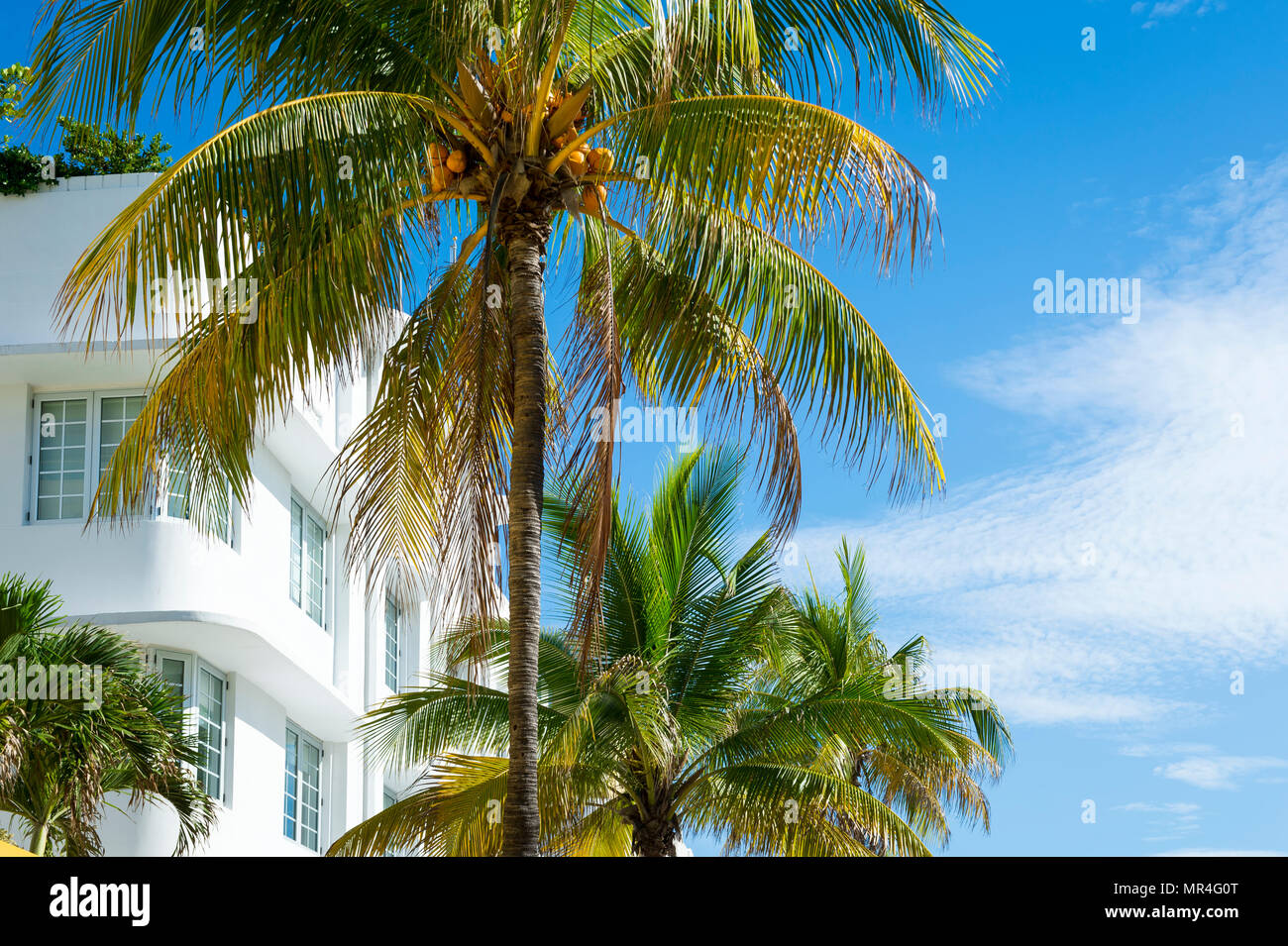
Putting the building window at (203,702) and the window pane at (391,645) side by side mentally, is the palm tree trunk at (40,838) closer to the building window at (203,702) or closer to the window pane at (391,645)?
the building window at (203,702)

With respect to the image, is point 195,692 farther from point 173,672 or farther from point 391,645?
point 391,645

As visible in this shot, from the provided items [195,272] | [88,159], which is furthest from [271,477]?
[195,272]

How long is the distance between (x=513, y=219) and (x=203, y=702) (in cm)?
1060

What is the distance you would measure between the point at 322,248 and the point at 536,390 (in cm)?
174

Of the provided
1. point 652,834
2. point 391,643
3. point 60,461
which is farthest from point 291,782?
point 652,834

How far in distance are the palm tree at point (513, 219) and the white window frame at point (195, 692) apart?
756cm

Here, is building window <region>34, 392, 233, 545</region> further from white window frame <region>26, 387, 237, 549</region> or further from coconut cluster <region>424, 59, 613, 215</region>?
coconut cluster <region>424, 59, 613, 215</region>

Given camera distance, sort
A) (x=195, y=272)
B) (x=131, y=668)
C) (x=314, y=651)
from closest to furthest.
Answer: (x=195, y=272) < (x=131, y=668) < (x=314, y=651)

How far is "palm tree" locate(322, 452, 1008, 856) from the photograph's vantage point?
1337 cm

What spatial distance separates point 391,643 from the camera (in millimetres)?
25656

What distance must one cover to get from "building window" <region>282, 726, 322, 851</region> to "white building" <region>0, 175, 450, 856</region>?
525 millimetres

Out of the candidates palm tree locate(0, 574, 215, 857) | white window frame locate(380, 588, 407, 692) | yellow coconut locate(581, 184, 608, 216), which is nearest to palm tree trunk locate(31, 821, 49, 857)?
palm tree locate(0, 574, 215, 857)

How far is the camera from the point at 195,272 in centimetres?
852
